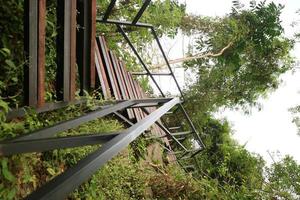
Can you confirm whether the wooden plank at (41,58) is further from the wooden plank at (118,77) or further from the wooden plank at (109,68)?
the wooden plank at (118,77)

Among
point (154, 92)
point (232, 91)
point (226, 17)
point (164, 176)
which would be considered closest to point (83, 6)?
point (164, 176)

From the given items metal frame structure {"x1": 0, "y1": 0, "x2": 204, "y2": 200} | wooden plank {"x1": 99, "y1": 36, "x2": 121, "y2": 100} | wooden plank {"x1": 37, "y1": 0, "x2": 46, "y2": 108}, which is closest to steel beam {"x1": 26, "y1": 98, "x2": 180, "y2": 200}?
metal frame structure {"x1": 0, "y1": 0, "x2": 204, "y2": 200}

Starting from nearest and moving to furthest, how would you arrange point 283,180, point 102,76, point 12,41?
point 12,41 < point 102,76 < point 283,180

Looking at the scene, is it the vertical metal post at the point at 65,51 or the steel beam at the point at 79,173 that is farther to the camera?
the vertical metal post at the point at 65,51

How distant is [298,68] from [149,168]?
31.6 ft

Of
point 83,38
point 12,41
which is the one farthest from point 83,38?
point 12,41

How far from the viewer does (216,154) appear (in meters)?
11.7

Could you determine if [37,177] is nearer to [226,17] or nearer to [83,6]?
[83,6]

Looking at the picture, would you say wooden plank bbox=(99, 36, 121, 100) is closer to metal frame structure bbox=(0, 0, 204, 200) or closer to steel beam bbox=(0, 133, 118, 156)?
metal frame structure bbox=(0, 0, 204, 200)

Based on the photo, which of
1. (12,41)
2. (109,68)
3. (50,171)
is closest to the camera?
(50,171)

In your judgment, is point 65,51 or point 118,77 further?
point 118,77

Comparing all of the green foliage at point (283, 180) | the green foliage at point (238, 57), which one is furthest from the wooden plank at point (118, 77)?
the green foliage at point (238, 57)

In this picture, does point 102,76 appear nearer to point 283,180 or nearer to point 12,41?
point 12,41

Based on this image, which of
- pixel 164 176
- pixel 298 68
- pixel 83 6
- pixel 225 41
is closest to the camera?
pixel 83 6
